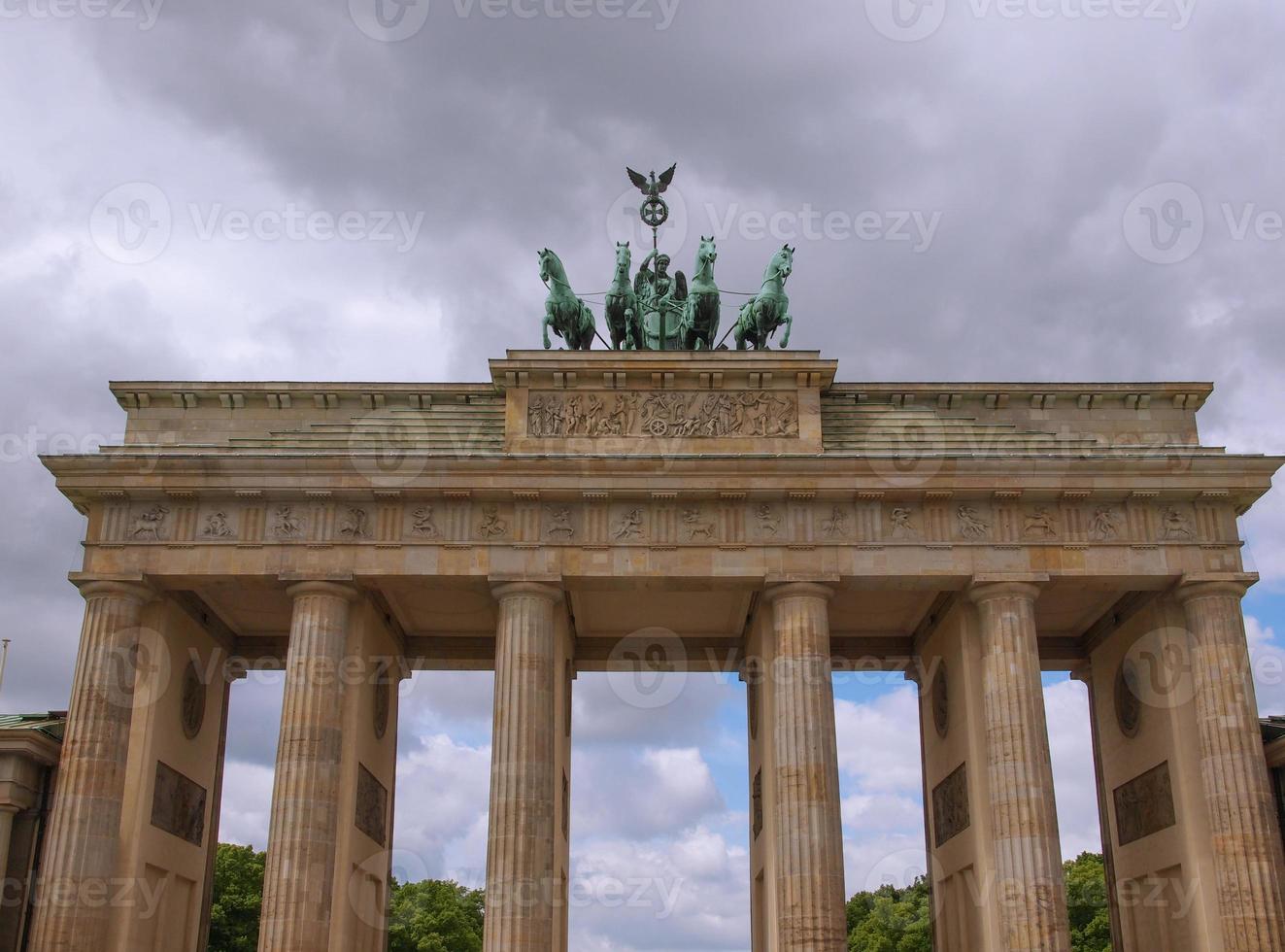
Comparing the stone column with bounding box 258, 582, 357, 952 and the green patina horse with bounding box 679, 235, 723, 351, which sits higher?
the green patina horse with bounding box 679, 235, 723, 351

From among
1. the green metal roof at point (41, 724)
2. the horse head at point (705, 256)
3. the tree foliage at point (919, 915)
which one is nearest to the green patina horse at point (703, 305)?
the horse head at point (705, 256)

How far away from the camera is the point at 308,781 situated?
90.7 feet

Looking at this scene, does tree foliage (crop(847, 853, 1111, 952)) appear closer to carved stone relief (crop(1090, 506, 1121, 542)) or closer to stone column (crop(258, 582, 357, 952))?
carved stone relief (crop(1090, 506, 1121, 542))

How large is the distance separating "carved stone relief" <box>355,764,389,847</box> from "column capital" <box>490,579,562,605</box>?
5800 millimetres

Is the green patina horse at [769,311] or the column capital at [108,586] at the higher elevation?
the green patina horse at [769,311]

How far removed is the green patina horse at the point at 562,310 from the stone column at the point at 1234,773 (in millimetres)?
16404

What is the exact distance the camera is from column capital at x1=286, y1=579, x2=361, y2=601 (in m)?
29.1

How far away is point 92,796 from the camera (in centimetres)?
2744

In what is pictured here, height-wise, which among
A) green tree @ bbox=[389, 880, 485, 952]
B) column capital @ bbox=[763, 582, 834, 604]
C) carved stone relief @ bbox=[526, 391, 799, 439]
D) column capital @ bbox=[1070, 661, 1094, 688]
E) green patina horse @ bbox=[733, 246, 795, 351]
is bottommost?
green tree @ bbox=[389, 880, 485, 952]

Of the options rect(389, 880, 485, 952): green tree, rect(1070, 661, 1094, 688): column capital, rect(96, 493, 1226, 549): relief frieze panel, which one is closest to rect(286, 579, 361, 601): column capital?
rect(96, 493, 1226, 549): relief frieze panel

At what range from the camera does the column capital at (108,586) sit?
29.0 m

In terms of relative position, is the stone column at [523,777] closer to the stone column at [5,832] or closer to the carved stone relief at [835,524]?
the carved stone relief at [835,524]

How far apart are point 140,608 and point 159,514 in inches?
89.1

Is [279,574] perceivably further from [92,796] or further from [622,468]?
[622,468]
